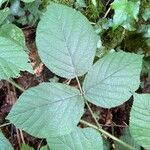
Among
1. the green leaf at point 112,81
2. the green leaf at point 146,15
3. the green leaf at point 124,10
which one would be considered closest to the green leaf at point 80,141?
the green leaf at point 112,81

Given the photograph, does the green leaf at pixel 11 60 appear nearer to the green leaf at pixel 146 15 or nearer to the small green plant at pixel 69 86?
the small green plant at pixel 69 86

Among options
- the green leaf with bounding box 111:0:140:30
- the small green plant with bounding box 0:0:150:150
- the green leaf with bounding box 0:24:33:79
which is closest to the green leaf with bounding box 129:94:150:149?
the small green plant with bounding box 0:0:150:150

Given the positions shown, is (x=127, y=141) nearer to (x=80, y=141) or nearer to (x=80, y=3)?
(x=80, y=141)

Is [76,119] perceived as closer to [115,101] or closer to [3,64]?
[115,101]

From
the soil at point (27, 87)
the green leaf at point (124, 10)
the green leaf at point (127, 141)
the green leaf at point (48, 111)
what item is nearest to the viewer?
the green leaf at point (48, 111)

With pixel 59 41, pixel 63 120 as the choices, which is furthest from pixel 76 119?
pixel 59 41

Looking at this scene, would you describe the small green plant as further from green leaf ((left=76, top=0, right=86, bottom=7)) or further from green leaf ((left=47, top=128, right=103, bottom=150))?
green leaf ((left=76, top=0, right=86, bottom=7))
